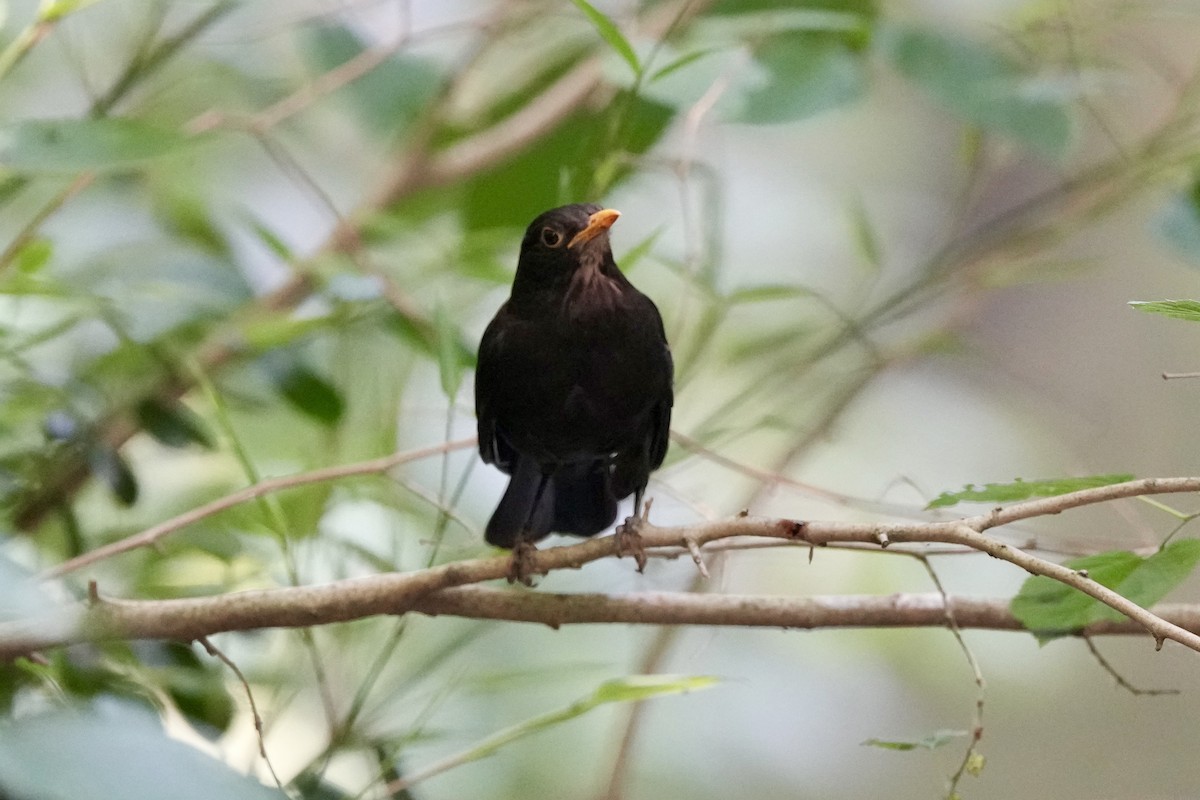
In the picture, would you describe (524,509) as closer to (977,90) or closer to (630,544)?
(630,544)

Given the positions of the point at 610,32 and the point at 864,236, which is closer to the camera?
the point at 610,32

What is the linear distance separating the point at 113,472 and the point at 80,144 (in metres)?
0.57

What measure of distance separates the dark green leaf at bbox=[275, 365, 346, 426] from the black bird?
10.7 inches

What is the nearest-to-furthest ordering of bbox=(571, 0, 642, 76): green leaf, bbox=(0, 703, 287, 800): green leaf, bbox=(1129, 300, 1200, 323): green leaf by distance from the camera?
bbox=(0, 703, 287, 800): green leaf → bbox=(1129, 300, 1200, 323): green leaf → bbox=(571, 0, 642, 76): green leaf

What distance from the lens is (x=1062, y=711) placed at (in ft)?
13.4

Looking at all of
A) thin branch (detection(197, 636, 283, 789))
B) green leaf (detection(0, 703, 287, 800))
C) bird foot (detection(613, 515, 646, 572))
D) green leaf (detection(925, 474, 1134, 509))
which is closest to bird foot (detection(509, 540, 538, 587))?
bird foot (detection(613, 515, 646, 572))

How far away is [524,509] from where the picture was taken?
2.21 meters

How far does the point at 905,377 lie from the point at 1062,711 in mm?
1271

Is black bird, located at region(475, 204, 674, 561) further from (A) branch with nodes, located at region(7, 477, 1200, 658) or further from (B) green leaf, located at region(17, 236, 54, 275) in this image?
(B) green leaf, located at region(17, 236, 54, 275)

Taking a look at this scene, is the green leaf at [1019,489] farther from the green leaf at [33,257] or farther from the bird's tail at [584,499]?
the green leaf at [33,257]

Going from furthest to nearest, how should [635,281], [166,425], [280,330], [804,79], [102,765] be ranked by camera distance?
[635,281] < [804,79] < [166,425] < [280,330] < [102,765]

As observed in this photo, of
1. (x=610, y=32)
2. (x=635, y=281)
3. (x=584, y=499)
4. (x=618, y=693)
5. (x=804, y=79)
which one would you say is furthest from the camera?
(x=635, y=281)

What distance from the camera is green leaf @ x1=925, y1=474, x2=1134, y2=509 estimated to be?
1.30 metres

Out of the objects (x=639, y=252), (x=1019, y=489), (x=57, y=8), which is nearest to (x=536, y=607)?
(x=639, y=252)
